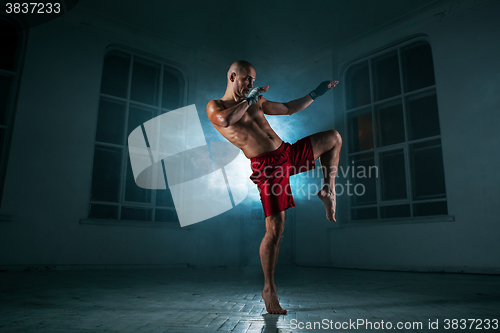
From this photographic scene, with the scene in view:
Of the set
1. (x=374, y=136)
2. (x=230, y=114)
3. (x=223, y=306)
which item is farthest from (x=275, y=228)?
(x=374, y=136)

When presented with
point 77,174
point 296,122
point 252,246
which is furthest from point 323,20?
point 77,174

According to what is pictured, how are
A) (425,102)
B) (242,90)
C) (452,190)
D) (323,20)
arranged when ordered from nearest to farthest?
(242,90)
(452,190)
(425,102)
(323,20)

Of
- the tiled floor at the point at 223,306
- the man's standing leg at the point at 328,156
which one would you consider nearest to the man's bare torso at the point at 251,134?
the man's standing leg at the point at 328,156

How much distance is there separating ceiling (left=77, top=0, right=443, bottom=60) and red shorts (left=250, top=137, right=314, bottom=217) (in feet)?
12.0

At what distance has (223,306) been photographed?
2.03m

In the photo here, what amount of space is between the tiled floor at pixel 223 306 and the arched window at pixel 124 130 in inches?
79.7

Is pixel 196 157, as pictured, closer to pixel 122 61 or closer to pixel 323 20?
pixel 122 61

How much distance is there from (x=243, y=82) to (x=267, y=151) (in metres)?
0.48

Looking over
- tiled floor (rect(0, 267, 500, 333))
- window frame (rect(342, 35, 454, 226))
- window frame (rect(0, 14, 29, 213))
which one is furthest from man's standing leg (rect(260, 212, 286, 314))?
window frame (rect(0, 14, 29, 213))

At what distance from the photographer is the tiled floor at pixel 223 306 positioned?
153cm

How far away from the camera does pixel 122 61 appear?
5.52 metres

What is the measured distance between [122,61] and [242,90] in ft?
13.5

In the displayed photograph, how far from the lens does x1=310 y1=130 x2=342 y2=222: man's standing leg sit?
2234mm

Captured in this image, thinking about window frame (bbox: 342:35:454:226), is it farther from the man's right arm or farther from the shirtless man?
the man's right arm
